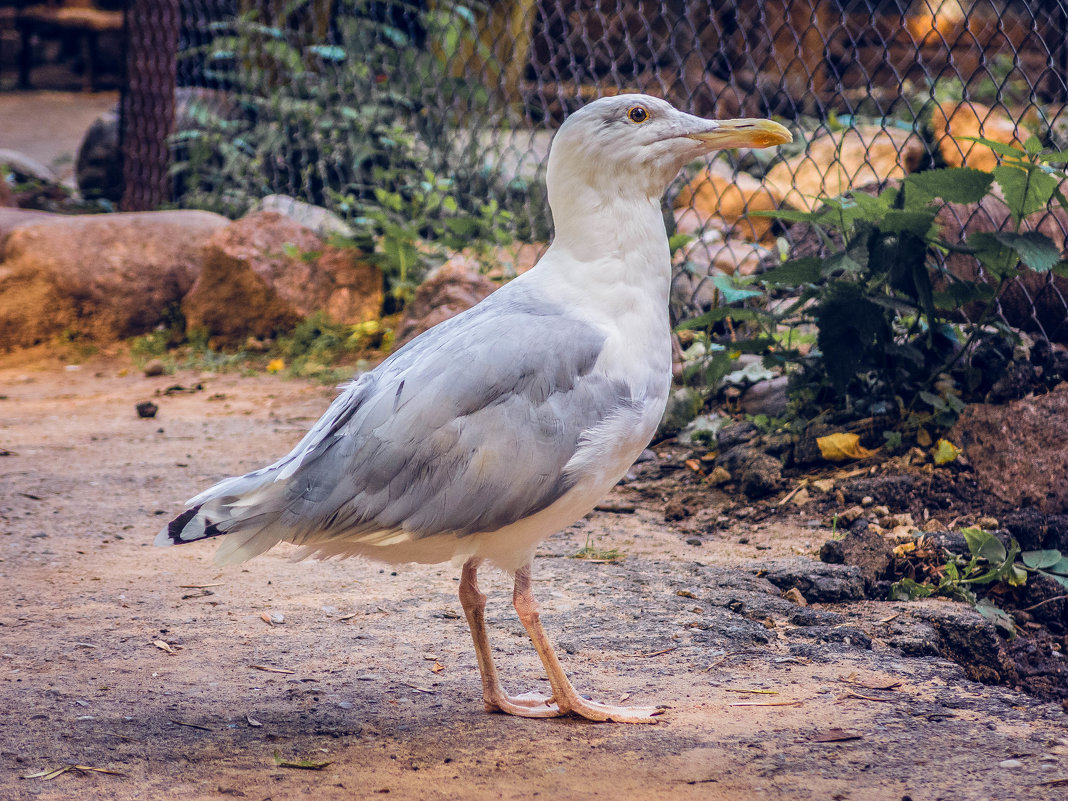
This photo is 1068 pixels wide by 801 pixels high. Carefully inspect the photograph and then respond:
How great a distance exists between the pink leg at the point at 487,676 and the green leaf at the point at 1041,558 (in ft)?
5.62

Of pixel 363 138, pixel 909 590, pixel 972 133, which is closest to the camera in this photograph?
pixel 909 590

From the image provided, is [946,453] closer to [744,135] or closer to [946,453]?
[946,453]

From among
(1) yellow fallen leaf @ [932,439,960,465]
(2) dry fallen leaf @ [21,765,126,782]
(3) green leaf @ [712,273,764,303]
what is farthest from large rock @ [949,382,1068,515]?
(2) dry fallen leaf @ [21,765,126,782]

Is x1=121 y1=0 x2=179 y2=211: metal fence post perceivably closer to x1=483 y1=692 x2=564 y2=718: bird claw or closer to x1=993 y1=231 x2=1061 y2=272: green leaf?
x1=993 y1=231 x2=1061 y2=272: green leaf

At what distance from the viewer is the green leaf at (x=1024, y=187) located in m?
3.60

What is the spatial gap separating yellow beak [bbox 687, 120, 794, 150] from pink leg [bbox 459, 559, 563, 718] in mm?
1199

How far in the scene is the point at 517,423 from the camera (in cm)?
234

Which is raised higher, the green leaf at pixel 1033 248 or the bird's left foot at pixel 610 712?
the green leaf at pixel 1033 248

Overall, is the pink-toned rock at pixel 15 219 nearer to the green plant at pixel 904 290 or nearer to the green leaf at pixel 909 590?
the green plant at pixel 904 290

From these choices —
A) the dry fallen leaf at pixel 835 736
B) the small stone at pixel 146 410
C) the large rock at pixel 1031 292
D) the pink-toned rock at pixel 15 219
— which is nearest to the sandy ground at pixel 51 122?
the pink-toned rock at pixel 15 219

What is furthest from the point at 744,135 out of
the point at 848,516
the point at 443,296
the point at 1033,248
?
the point at 443,296

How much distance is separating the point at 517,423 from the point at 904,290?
7.14 ft

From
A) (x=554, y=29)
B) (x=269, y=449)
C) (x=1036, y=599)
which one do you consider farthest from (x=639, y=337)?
(x=554, y=29)

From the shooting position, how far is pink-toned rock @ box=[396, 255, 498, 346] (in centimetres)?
582
